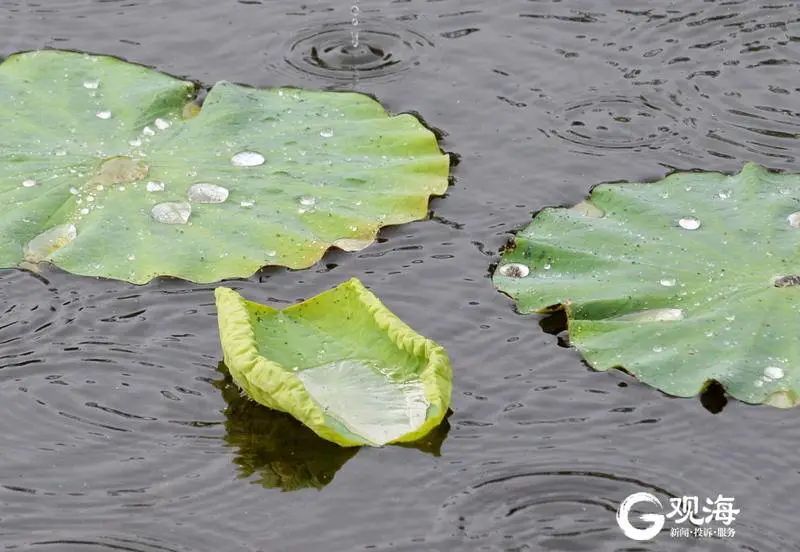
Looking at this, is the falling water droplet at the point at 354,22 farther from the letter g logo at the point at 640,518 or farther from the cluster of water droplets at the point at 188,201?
the letter g logo at the point at 640,518

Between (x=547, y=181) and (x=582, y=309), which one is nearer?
(x=582, y=309)

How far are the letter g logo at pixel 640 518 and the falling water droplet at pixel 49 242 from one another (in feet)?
7.28

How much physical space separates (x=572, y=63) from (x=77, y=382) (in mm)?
2746

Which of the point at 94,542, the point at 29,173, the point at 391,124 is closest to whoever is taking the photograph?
the point at 94,542

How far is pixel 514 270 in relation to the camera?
15.9ft

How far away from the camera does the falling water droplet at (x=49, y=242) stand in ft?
16.1

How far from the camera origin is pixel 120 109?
5.58 metres

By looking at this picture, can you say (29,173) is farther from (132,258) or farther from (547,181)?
(547,181)

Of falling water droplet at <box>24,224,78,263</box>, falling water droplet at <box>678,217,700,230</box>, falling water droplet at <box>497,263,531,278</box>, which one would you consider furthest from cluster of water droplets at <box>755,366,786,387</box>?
falling water droplet at <box>24,224,78,263</box>

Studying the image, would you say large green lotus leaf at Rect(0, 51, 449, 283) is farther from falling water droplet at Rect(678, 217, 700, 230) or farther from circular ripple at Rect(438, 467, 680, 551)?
circular ripple at Rect(438, 467, 680, 551)

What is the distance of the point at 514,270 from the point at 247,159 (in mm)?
1160

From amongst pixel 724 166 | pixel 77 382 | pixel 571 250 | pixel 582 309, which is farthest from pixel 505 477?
pixel 724 166

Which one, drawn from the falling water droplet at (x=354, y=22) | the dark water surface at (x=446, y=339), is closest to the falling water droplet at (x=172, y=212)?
the dark water surface at (x=446, y=339)

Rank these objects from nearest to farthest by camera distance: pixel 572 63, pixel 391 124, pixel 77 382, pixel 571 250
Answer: pixel 77 382, pixel 571 250, pixel 391 124, pixel 572 63
